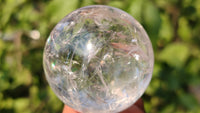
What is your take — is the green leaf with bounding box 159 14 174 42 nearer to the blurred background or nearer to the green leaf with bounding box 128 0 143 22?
the blurred background

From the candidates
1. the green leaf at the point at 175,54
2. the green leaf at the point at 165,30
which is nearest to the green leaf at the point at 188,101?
the green leaf at the point at 175,54

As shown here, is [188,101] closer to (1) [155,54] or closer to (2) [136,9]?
(1) [155,54]

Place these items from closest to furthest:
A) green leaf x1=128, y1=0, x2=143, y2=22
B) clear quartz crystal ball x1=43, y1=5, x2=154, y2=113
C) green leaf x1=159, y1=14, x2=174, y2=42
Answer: clear quartz crystal ball x1=43, y1=5, x2=154, y2=113 < green leaf x1=128, y1=0, x2=143, y2=22 < green leaf x1=159, y1=14, x2=174, y2=42

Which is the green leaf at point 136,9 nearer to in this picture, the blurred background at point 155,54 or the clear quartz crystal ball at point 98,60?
the clear quartz crystal ball at point 98,60

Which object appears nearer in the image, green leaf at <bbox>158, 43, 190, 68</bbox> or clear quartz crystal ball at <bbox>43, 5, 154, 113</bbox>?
clear quartz crystal ball at <bbox>43, 5, 154, 113</bbox>

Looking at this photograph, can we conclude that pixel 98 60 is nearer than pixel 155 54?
Yes

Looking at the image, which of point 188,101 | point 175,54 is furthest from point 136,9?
point 188,101

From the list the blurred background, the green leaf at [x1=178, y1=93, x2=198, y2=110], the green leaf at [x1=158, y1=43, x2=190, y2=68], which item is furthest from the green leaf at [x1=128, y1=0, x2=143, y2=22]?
the green leaf at [x1=178, y1=93, x2=198, y2=110]
